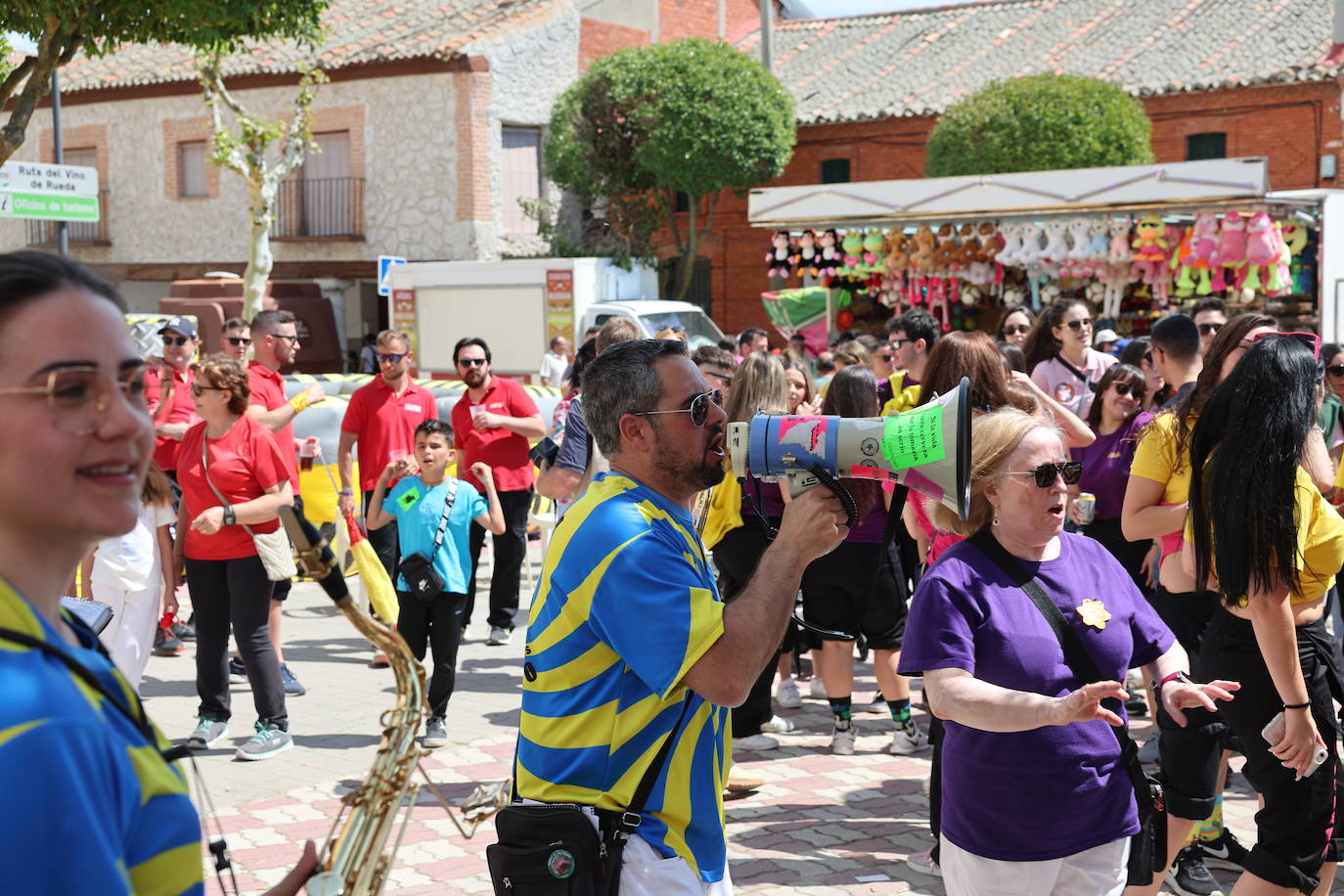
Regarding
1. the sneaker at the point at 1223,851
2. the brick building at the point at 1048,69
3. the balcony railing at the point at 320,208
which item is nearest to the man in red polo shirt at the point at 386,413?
the sneaker at the point at 1223,851

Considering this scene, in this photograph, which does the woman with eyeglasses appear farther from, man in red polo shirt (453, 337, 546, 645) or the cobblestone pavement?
man in red polo shirt (453, 337, 546, 645)

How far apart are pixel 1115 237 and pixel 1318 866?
1163 centimetres

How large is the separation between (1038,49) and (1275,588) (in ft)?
91.8

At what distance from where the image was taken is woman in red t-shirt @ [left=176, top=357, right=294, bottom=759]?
6.69m

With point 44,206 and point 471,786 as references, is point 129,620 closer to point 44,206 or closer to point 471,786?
point 471,786

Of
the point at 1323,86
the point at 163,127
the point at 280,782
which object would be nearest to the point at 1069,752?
the point at 280,782

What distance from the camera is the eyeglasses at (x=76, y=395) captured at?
1450 millimetres

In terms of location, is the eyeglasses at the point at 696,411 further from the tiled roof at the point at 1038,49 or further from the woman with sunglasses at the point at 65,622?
the tiled roof at the point at 1038,49

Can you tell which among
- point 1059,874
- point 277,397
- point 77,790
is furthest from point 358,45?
point 77,790

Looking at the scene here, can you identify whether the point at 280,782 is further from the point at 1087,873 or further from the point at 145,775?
the point at 145,775

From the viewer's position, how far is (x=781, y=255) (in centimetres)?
1744

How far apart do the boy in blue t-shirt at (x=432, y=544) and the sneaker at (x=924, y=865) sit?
2385mm

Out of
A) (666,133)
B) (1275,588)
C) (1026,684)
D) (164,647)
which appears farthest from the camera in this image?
(666,133)

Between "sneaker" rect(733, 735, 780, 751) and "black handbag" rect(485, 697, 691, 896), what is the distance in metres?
4.07
